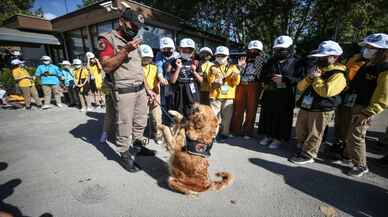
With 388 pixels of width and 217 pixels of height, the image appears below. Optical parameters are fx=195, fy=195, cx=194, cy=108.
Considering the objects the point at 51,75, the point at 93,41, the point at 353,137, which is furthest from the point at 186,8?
the point at 353,137

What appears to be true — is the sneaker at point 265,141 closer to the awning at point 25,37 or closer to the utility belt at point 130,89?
the utility belt at point 130,89

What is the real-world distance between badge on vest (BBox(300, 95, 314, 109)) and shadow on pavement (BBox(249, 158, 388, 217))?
1.04 meters

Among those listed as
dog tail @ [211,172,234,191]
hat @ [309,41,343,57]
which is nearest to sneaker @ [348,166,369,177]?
Result: hat @ [309,41,343,57]

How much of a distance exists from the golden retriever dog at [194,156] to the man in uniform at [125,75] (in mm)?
879

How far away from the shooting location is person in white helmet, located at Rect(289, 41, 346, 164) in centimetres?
290

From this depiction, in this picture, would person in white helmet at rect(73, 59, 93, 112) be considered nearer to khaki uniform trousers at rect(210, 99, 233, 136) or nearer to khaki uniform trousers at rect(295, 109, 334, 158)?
khaki uniform trousers at rect(210, 99, 233, 136)

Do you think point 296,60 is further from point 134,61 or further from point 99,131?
point 99,131

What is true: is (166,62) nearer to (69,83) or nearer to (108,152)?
(108,152)

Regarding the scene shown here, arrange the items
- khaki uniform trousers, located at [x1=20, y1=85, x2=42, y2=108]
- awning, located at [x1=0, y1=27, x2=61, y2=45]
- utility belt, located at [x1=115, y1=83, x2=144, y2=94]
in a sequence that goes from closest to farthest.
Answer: utility belt, located at [x1=115, y1=83, x2=144, y2=94] → khaki uniform trousers, located at [x1=20, y1=85, x2=42, y2=108] → awning, located at [x1=0, y1=27, x2=61, y2=45]

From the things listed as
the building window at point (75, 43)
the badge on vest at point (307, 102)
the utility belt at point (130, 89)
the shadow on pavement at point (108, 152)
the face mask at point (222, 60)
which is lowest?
the shadow on pavement at point (108, 152)

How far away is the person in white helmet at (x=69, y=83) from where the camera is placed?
815cm

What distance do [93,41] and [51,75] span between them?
7.20 metres

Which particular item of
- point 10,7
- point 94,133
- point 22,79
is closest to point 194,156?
A: point 94,133

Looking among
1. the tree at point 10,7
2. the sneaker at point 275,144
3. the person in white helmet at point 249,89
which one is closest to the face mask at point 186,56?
the person in white helmet at point 249,89
